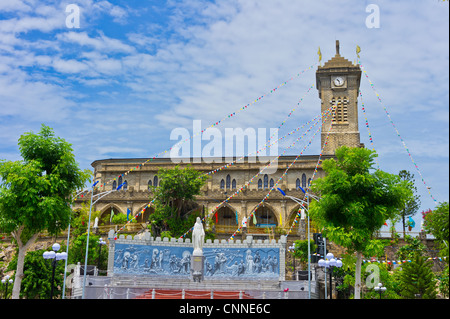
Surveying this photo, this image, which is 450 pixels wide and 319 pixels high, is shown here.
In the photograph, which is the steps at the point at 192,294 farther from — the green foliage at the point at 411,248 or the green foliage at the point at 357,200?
the green foliage at the point at 411,248

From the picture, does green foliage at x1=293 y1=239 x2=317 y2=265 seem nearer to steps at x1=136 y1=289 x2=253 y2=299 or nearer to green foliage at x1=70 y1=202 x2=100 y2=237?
steps at x1=136 y1=289 x2=253 y2=299

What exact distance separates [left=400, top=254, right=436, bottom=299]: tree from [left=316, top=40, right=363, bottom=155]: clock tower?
2883 centimetres

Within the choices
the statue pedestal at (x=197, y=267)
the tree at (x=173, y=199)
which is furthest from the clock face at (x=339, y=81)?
the statue pedestal at (x=197, y=267)

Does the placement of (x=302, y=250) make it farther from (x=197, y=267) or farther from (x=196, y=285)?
(x=196, y=285)

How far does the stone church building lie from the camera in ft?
179

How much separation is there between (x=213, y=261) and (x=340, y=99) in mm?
36781

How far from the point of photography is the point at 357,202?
88.8ft

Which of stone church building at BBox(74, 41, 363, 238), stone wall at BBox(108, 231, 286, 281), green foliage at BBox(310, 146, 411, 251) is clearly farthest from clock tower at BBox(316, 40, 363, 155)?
green foliage at BBox(310, 146, 411, 251)

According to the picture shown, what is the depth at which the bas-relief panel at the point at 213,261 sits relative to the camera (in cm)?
3456
